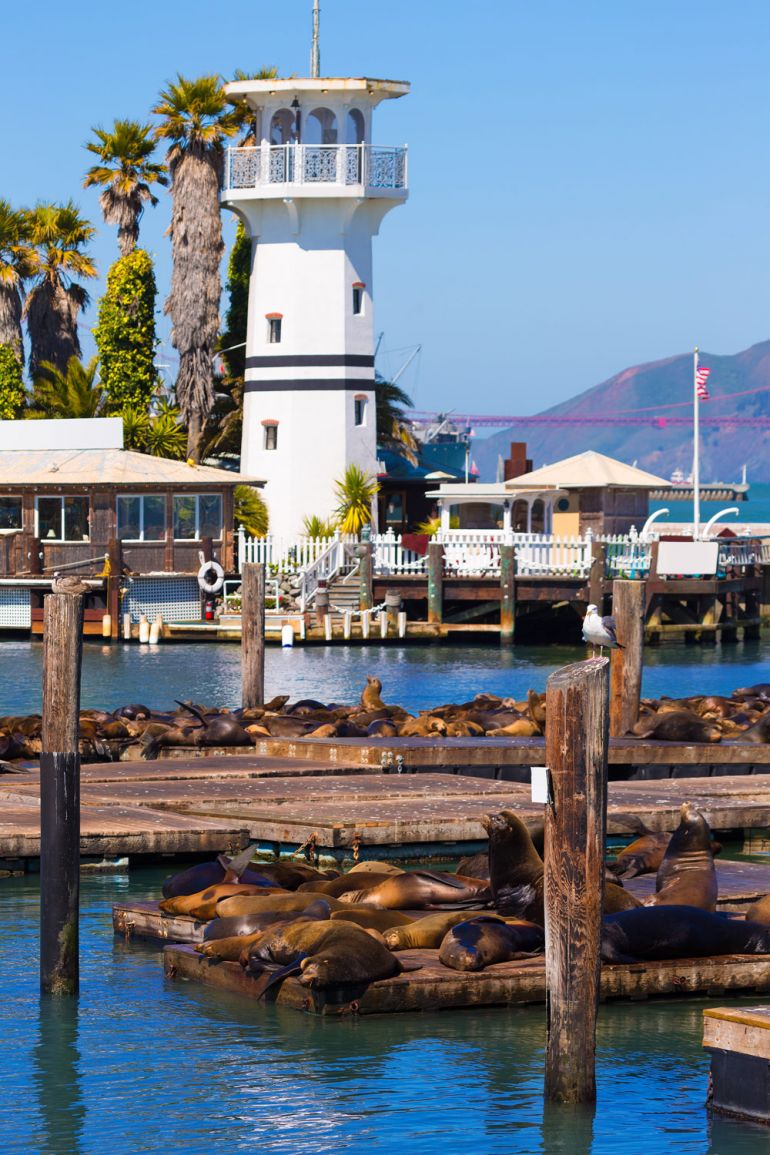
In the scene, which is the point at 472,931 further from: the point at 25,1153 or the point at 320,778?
the point at 320,778

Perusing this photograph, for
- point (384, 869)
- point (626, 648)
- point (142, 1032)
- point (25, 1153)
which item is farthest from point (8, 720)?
point (25, 1153)

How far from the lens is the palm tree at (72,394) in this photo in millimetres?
55688

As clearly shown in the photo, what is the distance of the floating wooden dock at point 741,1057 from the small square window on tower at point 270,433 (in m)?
43.4

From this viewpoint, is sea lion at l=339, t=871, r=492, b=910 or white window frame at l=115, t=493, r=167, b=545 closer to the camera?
sea lion at l=339, t=871, r=492, b=910

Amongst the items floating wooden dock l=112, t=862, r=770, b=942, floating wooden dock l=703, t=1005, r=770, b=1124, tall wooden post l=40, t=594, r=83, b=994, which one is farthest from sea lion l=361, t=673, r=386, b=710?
floating wooden dock l=703, t=1005, r=770, b=1124

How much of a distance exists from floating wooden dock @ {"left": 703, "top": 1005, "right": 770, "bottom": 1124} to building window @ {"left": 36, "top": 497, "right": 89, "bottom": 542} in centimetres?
3847

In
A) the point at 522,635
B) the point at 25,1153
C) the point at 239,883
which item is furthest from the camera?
the point at 522,635

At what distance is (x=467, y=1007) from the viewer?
12.0 metres

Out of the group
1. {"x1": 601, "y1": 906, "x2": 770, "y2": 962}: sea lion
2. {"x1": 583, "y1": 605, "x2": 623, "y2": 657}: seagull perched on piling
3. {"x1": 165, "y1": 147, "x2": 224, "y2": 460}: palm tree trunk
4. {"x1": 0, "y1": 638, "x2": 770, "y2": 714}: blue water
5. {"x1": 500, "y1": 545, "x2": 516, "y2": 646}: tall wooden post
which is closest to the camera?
{"x1": 601, "y1": 906, "x2": 770, "y2": 962}: sea lion

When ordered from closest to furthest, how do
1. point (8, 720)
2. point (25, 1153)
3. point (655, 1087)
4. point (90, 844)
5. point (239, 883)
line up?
1. point (25, 1153)
2. point (655, 1087)
3. point (239, 883)
4. point (90, 844)
5. point (8, 720)

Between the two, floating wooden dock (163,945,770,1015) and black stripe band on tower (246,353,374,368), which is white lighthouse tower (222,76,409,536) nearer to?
black stripe band on tower (246,353,374,368)

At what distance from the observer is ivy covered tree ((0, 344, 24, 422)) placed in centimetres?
5591

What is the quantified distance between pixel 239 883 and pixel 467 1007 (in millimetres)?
2535

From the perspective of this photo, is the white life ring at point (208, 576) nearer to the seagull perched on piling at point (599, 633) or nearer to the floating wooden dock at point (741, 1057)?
the seagull perched on piling at point (599, 633)
